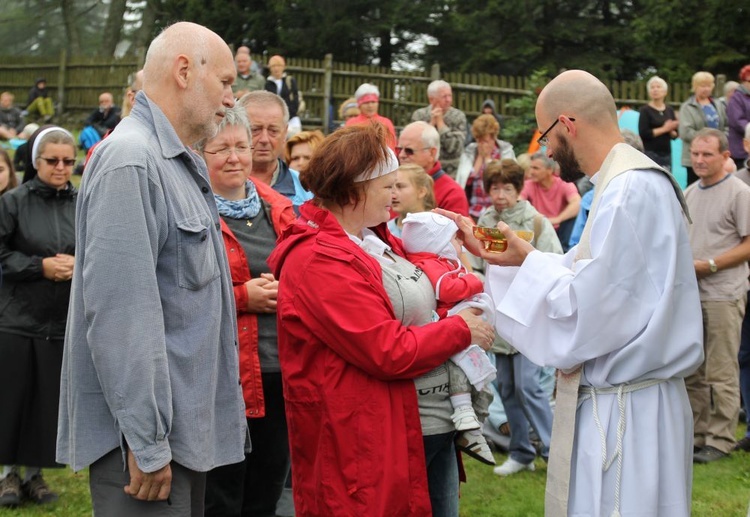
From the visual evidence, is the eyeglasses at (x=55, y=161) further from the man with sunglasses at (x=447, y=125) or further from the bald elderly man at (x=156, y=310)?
the man with sunglasses at (x=447, y=125)

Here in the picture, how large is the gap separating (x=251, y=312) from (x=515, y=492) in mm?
2917

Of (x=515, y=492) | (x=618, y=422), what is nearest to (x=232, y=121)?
(x=618, y=422)

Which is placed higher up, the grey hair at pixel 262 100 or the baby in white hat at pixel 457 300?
the grey hair at pixel 262 100

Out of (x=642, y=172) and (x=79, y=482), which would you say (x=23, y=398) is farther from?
(x=642, y=172)

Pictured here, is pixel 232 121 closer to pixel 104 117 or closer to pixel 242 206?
pixel 242 206

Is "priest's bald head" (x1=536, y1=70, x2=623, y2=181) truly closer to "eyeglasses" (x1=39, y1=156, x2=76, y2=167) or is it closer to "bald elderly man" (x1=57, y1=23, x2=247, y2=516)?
"bald elderly man" (x1=57, y1=23, x2=247, y2=516)

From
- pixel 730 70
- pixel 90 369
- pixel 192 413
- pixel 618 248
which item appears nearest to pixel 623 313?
pixel 618 248

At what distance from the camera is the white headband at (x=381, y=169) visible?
3869 millimetres

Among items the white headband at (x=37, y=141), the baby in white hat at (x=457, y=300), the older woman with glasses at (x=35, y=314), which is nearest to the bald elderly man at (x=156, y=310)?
the baby in white hat at (x=457, y=300)

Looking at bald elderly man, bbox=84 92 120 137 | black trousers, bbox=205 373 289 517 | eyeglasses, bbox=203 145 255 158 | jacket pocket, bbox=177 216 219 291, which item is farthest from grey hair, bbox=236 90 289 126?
bald elderly man, bbox=84 92 120 137

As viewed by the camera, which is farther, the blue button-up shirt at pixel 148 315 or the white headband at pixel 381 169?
the white headband at pixel 381 169

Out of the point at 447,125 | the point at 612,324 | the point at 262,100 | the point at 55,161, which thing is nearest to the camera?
the point at 612,324

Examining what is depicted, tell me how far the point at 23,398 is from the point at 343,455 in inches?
131

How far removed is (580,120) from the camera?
3.85 metres
